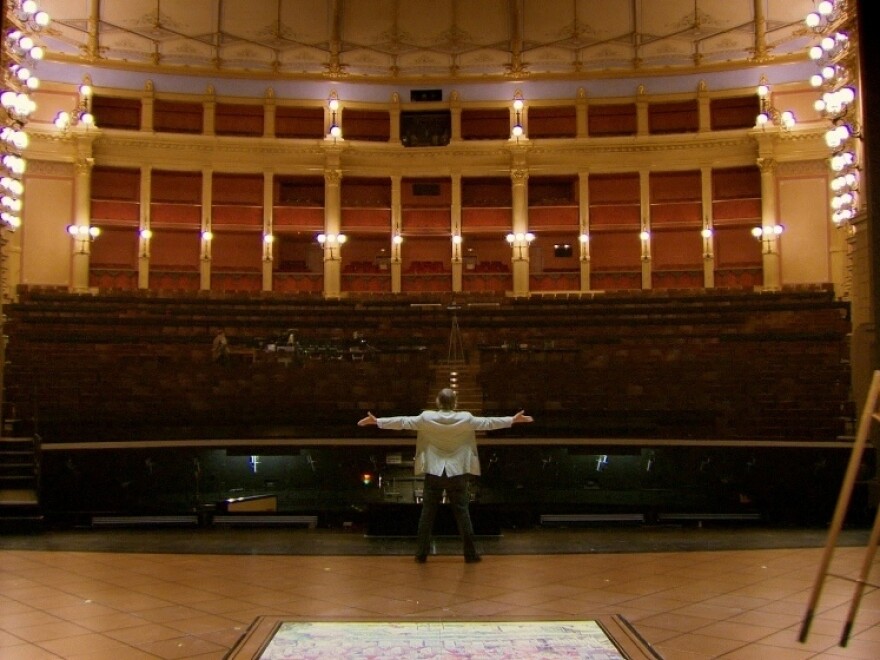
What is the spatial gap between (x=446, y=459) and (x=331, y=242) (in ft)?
50.5

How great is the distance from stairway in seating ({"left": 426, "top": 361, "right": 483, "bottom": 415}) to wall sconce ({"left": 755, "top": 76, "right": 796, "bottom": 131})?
36.6 ft

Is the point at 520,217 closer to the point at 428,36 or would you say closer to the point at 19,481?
the point at 428,36

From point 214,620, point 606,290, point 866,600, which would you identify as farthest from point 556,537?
point 606,290

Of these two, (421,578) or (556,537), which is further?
(556,537)

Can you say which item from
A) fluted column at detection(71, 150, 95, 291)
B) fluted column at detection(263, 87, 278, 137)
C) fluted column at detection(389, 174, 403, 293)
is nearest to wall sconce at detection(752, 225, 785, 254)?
fluted column at detection(389, 174, 403, 293)

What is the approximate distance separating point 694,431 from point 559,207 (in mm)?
10905

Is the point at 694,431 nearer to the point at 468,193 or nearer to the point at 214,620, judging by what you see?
the point at 214,620

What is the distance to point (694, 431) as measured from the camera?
12.0m

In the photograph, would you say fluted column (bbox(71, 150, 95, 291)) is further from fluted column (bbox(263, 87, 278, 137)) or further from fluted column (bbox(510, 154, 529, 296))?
fluted column (bbox(510, 154, 529, 296))

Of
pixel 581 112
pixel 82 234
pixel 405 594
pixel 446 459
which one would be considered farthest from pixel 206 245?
pixel 405 594

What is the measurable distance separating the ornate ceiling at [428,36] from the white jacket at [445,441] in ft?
55.3

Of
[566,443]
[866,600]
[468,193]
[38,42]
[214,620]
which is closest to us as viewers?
[214,620]

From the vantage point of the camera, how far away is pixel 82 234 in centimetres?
1956

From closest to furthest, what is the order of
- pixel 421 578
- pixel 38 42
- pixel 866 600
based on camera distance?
pixel 866 600 < pixel 421 578 < pixel 38 42
